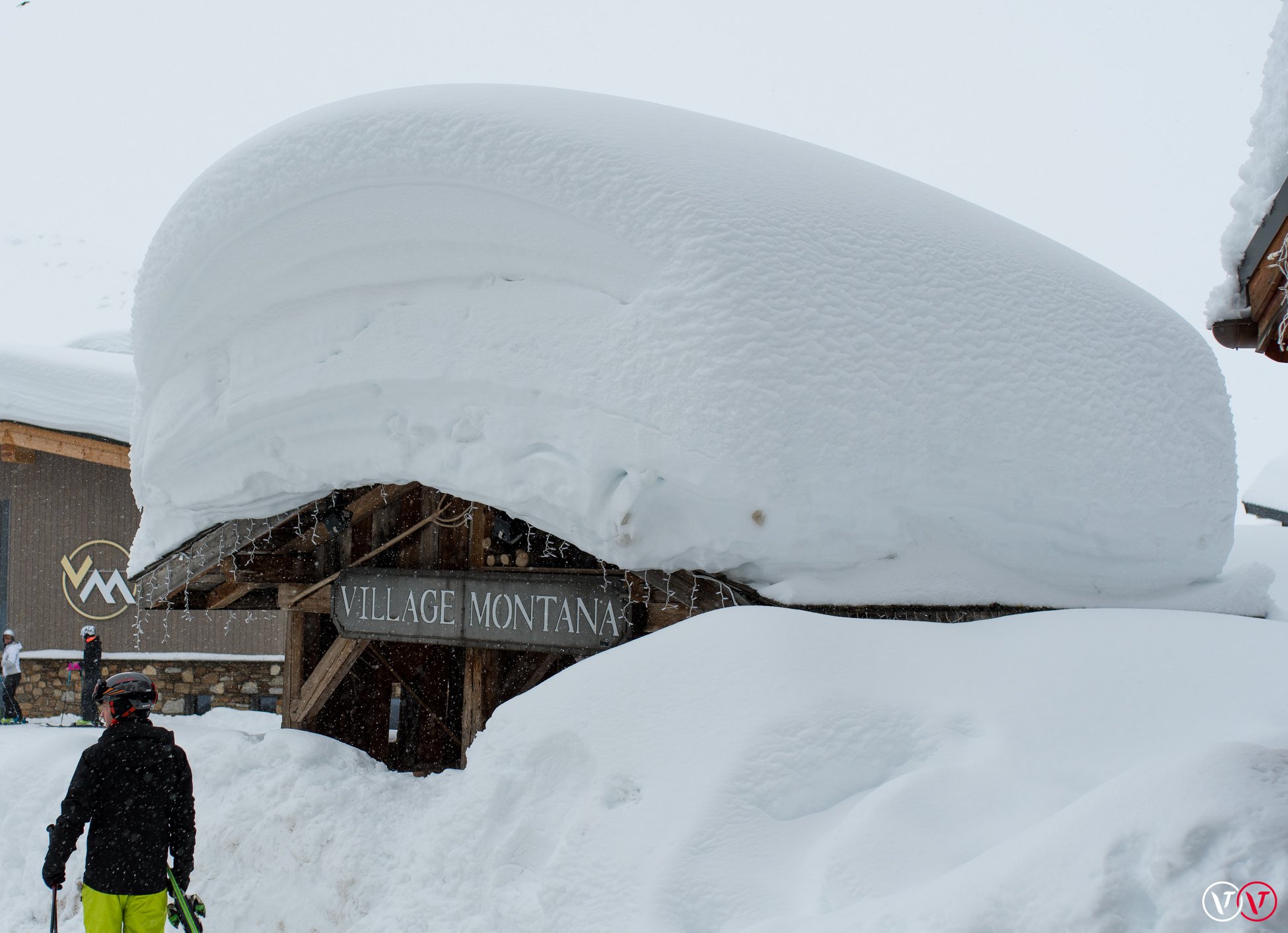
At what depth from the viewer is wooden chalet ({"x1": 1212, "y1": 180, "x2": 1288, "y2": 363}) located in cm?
326

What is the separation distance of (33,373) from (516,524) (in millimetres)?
8833

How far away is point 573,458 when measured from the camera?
326cm

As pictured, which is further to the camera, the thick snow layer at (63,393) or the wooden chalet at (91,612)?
the wooden chalet at (91,612)

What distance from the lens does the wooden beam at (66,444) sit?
391 inches

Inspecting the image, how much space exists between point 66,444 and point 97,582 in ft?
5.42

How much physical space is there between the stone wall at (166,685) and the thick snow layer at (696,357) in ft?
24.6

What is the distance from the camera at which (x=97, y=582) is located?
1074 centimetres

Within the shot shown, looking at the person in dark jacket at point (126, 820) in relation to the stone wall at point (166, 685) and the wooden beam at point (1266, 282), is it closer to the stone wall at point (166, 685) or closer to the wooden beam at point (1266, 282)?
the wooden beam at point (1266, 282)

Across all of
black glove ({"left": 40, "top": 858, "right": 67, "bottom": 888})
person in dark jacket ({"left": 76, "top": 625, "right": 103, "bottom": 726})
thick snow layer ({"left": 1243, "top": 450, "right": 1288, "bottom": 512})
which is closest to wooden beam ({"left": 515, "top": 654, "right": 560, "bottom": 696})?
black glove ({"left": 40, "top": 858, "right": 67, "bottom": 888})

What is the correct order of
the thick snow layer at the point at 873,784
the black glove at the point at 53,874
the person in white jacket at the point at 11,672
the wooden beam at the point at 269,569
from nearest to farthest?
1. the thick snow layer at the point at 873,784
2. the black glove at the point at 53,874
3. the wooden beam at the point at 269,569
4. the person in white jacket at the point at 11,672

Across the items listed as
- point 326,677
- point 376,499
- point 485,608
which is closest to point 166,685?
point 326,677

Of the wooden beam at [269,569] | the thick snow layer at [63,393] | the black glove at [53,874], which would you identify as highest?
the thick snow layer at [63,393]

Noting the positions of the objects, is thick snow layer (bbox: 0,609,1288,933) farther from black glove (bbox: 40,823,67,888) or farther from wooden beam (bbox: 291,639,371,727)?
wooden beam (bbox: 291,639,371,727)

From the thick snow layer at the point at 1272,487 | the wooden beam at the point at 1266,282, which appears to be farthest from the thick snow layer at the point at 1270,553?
the thick snow layer at the point at 1272,487
